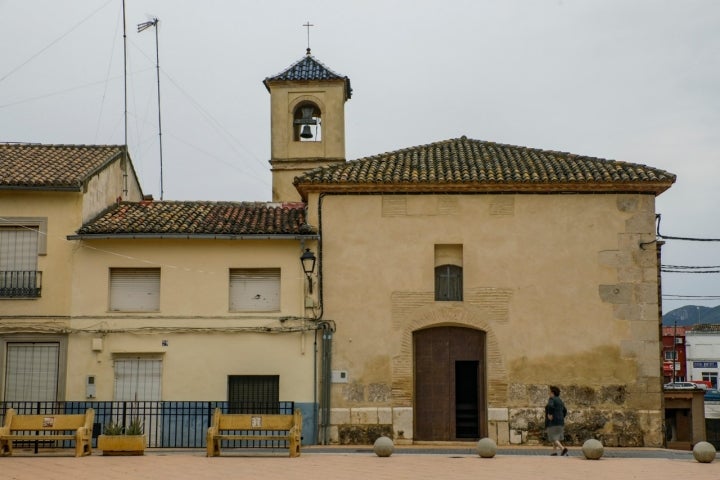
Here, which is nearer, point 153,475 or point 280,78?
point 153,475

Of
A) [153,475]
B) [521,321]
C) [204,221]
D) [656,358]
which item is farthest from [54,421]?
[656,358]

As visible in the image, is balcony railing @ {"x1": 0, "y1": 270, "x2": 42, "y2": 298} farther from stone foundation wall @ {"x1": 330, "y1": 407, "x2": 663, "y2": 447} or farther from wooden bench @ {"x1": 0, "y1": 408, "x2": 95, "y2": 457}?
stone foundation wall @ {"x1": 330, "y1": 407, "x2": 663, "y2": 447}

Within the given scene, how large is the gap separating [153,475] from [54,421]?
15.3 feet

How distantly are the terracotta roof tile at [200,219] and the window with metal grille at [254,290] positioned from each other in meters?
1.00

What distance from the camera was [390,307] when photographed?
76.0 feet

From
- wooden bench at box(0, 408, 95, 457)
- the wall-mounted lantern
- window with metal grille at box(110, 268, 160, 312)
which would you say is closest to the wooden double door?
the wall-mounted lantern

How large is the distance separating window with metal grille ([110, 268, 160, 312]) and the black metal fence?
2228 mm

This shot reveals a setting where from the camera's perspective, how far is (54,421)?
18.8 m

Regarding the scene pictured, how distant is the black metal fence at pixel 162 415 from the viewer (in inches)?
877

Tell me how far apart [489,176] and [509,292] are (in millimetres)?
2719

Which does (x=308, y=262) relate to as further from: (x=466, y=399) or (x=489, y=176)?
(x=466, y=399)

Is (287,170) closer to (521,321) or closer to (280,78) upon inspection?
(280,78)

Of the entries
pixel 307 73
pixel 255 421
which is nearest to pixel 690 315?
pixel 307 73

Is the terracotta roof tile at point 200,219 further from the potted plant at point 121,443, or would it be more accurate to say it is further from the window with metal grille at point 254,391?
the potted plant at point 121,443
